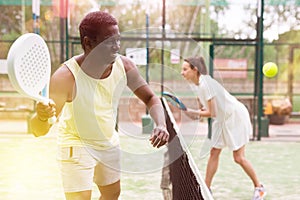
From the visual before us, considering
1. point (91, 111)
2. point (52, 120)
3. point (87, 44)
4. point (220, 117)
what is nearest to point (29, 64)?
point (52, 120)

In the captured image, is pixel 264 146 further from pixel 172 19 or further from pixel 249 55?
pixel 172 19

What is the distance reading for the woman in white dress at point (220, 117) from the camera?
5059 millimetres

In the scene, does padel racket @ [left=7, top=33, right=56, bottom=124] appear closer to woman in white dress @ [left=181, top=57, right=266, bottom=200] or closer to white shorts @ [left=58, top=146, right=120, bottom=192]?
white shorts @ [left=58, top=146, right=120, bottom=192]

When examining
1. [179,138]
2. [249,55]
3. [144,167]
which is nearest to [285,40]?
[249,55]

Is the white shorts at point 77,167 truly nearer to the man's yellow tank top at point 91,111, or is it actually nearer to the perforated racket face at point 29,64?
the man's yellow tank top at point 91,111

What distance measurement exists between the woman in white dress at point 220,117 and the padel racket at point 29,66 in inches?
95.3

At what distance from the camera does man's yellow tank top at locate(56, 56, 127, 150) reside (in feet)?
9.90

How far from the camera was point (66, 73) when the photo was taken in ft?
9.57

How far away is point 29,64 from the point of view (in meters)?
2.53

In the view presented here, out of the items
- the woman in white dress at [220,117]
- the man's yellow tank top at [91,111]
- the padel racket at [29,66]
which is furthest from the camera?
the woman in white dress at [220,117]

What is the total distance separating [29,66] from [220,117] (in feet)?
9.76

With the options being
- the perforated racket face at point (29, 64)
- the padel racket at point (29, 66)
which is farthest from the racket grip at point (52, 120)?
the perforated racket face at point (29, 64)

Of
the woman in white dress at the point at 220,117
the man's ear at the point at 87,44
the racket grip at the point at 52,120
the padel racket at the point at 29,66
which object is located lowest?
the woman in white dress at the point at 220,117

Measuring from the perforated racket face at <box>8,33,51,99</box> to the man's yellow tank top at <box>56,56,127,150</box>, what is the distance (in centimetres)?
25
